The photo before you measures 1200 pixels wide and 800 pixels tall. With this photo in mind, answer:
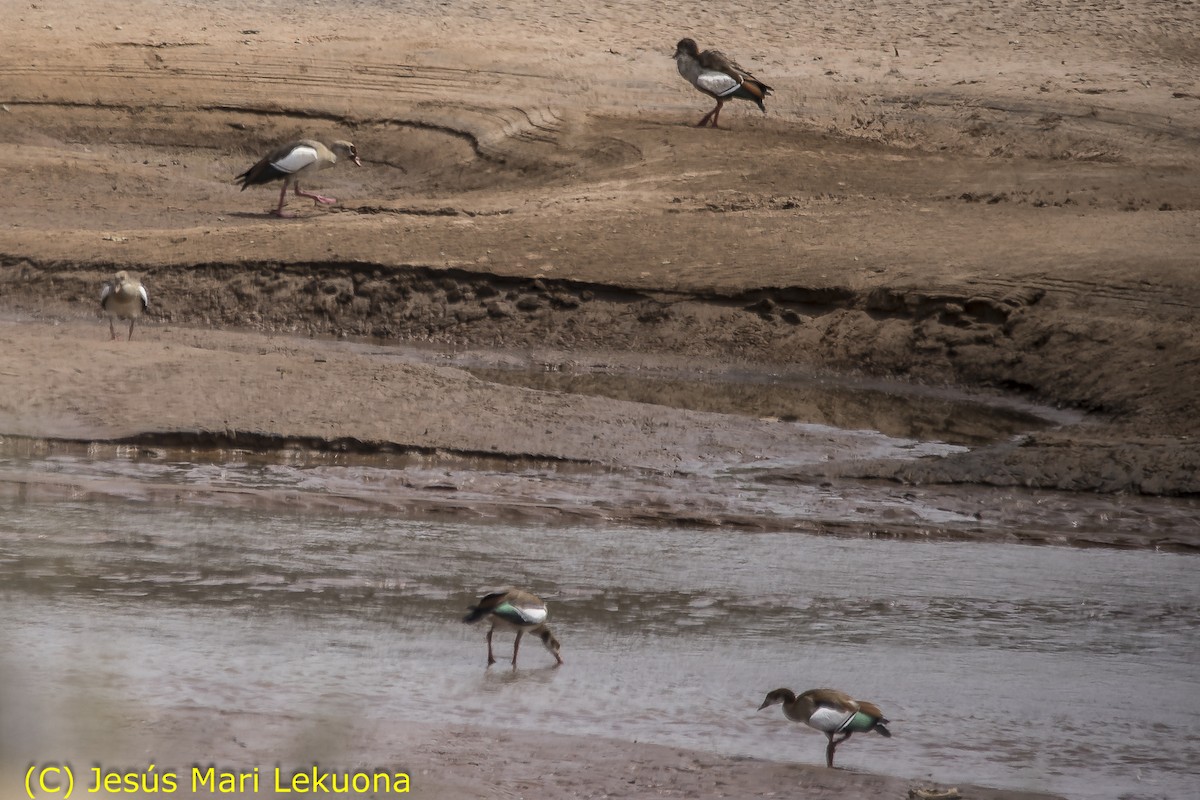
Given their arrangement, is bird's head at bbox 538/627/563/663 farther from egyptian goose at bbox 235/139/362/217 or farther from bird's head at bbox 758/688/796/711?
egyptian goose at bbox 235/139/362/217

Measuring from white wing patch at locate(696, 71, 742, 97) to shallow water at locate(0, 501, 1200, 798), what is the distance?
9.72 metres

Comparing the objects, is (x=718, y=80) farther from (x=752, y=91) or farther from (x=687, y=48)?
(x=687, y=48)

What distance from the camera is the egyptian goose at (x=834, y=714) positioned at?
16.3ft

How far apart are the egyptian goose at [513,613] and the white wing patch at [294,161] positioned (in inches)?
372

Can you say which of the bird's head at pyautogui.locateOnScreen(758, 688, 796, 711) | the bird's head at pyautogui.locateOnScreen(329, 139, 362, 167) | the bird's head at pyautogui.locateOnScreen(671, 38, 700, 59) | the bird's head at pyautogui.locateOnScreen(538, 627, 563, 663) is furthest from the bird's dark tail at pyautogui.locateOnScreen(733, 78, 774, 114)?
the bird's head at pyautogui.locateOnScreen(758, 688, 796, 711)

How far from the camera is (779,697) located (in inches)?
208

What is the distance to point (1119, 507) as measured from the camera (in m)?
8.62

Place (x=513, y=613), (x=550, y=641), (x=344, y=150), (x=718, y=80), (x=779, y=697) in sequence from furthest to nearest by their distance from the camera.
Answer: (x=718, y=80) < (x=344, y=150) < (x=550, y=641) < (x=513, y=613) < (x=779, y=697)

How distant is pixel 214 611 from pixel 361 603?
0.58 metres

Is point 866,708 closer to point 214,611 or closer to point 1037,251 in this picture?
point 214,611

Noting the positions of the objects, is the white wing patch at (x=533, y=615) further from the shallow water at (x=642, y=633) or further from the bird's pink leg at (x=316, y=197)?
the bird's pink leg at (x=316, y=197)

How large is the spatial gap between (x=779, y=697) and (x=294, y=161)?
10301 millimetres

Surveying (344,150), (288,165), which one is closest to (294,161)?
(288,165)

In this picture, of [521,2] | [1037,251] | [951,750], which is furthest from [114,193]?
[951,750]
